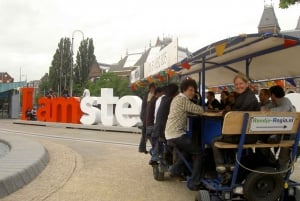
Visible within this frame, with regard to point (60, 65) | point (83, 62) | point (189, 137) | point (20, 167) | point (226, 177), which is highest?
point (83, 62)

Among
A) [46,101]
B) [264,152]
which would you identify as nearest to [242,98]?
[264,152]

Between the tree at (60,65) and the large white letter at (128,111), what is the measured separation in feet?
147

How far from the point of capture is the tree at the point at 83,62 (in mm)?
66000

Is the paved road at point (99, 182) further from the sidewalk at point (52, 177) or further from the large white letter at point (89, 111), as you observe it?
the large white letter at point (89, 111)

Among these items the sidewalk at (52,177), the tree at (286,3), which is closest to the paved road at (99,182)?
the sidewalk at (52,177)

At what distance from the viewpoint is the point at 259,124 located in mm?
5516

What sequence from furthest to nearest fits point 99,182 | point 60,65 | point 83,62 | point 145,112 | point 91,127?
1. point 83,62
2. point 60,65
3. point 91,127
4. point 145,112
5. point 99,182

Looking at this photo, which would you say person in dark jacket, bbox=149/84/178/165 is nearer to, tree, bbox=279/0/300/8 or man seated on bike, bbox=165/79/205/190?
man seated on bike, bbox=165/79/205/190

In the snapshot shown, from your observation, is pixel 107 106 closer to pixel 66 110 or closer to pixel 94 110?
pixel 94 110

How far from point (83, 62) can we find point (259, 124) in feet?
206

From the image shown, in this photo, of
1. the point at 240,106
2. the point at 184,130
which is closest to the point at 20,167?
the point at 184,130

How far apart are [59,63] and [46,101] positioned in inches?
1577

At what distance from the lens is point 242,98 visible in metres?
5.77

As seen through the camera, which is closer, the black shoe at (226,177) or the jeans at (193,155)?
the black shoe at (226,177)
